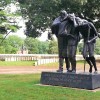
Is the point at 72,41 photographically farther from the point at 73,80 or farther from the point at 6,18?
the point at 6,18

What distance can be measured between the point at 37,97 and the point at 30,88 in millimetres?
1660

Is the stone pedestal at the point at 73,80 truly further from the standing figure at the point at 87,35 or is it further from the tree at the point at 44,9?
the tree at the point at 44,9

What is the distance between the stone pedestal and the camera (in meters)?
10.2

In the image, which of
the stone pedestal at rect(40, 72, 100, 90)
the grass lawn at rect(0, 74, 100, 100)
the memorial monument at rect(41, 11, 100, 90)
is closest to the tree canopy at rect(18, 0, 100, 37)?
the memorial monument at rect(41, 11, 100, 90)

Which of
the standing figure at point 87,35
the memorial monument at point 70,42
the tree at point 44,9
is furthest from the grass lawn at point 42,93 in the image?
the tree at point 44,9

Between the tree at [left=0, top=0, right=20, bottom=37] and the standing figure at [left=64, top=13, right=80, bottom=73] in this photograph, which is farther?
the tree at [left=0, top=0, right=20, bottom=37]

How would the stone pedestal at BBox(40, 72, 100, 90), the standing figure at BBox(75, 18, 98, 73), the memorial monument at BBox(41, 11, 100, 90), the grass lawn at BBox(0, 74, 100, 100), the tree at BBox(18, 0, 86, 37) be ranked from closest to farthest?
1. the grass lawn at BBox(0, 74, 100, 100)
2. the stone pedestal at BBox(40, 72, 100, 90)
3. the memorial monument at BBox(41, 11, 100, 90)
4. the standing figure at BBox(75, 18, 98, 73)
5. the tree at BBox(18, 0, 86, 37)

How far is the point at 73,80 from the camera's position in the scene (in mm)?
10648

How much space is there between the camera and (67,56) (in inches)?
448

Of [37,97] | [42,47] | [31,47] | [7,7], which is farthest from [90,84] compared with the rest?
[42,47]

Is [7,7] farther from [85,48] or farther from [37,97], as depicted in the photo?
[37,97]

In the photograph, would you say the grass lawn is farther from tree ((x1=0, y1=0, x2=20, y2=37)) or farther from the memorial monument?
tree ((x1=0, y1=0, x2=20, y2=37))

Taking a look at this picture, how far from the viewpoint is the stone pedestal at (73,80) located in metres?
10.2

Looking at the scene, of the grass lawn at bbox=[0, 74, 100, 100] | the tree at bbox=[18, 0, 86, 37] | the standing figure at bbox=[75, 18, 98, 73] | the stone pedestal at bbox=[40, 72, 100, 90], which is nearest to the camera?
the grass lawn at bbox=[0, 74, 100, 100]
